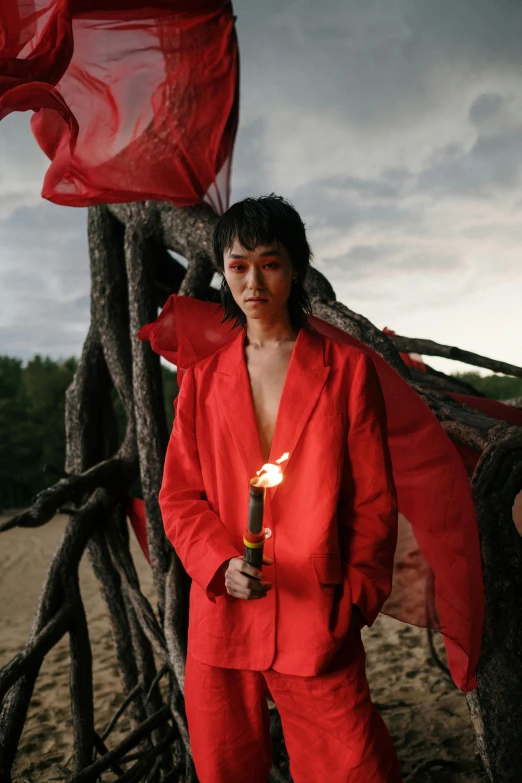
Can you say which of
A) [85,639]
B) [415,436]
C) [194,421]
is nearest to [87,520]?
[85,639]

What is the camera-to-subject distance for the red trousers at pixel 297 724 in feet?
4.20

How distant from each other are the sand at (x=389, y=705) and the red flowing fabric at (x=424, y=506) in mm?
1621

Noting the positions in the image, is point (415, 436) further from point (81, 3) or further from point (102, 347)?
point (102, 347)

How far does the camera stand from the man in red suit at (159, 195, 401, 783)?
4.24ft

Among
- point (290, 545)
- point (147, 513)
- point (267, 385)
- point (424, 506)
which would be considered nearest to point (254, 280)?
point (267, 385)

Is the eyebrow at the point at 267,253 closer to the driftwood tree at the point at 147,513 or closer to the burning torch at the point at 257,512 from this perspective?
the burning torch at the point at 257,512

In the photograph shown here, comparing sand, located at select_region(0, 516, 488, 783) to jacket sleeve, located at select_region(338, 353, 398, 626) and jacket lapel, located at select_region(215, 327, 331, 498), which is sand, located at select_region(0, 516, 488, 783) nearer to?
jacket sleeve, located at select_region(338, 353, 398, 626)

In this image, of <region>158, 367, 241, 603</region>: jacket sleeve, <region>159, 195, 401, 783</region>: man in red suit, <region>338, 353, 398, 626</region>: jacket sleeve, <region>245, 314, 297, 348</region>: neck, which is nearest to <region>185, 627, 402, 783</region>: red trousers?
<region>159, 195, 401, 783</region>: man in red suit

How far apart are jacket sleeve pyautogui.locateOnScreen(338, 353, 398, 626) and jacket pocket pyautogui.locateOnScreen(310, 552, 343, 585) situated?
43 mm

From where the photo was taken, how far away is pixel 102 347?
329cm

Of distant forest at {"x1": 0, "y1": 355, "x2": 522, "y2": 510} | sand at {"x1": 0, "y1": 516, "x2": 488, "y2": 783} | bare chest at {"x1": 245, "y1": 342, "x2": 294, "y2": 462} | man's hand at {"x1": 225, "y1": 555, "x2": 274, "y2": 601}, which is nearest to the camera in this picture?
man's hand at {"x1": 225, "y1": 555, "x2": 274, "y2": 601}

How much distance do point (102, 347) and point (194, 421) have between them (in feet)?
6.44

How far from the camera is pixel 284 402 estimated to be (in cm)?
135

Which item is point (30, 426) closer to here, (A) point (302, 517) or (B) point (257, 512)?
(A) point (302, 517)
